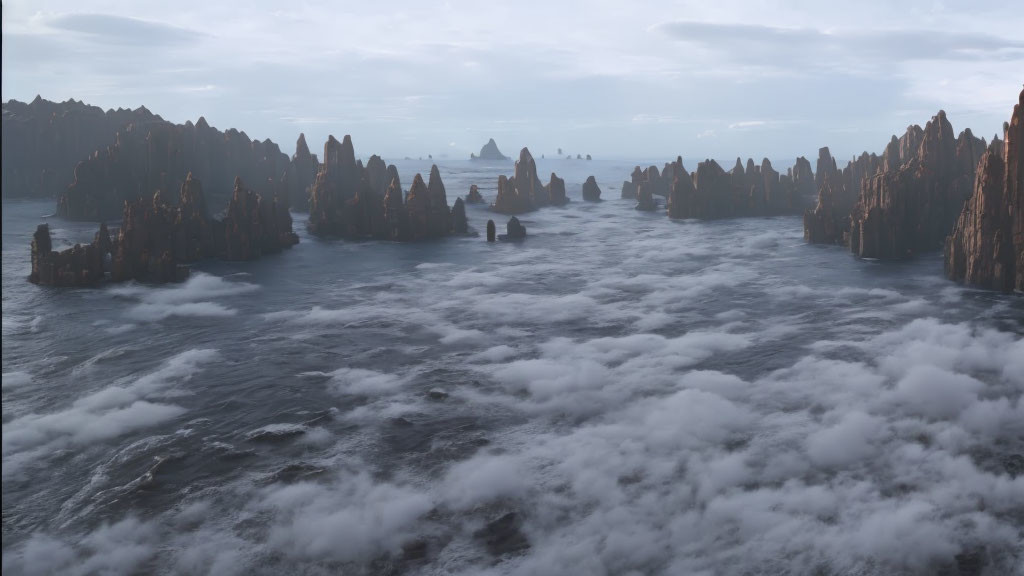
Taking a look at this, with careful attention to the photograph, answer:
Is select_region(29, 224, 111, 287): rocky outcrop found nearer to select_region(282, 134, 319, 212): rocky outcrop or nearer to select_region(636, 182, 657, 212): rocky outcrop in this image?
select_region(282, 134, 319, 212): rocky outcrop

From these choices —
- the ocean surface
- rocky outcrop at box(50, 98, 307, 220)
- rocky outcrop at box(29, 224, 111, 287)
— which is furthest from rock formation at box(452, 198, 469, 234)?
rocky outcrop at box(29, 224, 111, 287)

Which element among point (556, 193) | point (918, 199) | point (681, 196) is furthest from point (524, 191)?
point (918, 199)

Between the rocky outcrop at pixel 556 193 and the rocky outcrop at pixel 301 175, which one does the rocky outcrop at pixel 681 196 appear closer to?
the rocky outcrop at pixel 556 193

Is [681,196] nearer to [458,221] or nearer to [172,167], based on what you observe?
[458,221]

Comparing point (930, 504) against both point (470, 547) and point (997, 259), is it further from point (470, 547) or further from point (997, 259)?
point (997, 259)

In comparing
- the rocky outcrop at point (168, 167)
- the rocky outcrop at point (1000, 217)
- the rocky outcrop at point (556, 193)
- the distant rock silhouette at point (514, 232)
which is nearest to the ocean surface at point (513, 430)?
the rocky outcrop at point (1000, 217)

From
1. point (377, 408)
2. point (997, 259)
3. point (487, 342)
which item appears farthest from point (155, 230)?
point (997, 259)
